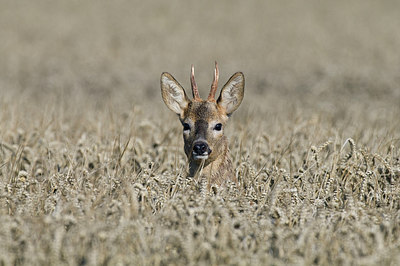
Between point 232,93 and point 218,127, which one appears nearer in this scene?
point 218,127

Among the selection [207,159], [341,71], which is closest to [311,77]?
[341,71]

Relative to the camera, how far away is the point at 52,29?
2717 centimetres

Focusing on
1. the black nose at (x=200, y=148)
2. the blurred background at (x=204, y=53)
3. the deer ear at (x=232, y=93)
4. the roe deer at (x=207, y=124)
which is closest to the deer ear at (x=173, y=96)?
the roe deer at (x=207, y=124)

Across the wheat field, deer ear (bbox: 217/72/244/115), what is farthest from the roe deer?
the wheat field

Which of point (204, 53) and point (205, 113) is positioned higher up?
point (204, 53)

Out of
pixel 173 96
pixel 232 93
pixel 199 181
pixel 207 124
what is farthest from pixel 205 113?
pixel 199 181

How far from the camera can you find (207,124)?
5.93m

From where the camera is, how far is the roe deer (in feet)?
18.9

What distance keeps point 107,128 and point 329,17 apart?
24696mm

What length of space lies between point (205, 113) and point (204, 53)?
60.6 ft

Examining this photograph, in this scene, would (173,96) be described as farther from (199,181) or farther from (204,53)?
(204,53)

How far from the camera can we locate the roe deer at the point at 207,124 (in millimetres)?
5762

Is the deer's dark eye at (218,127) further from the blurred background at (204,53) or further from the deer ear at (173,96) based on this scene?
the blurred background at (204,53)

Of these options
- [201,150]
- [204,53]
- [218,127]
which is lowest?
[201,150]
